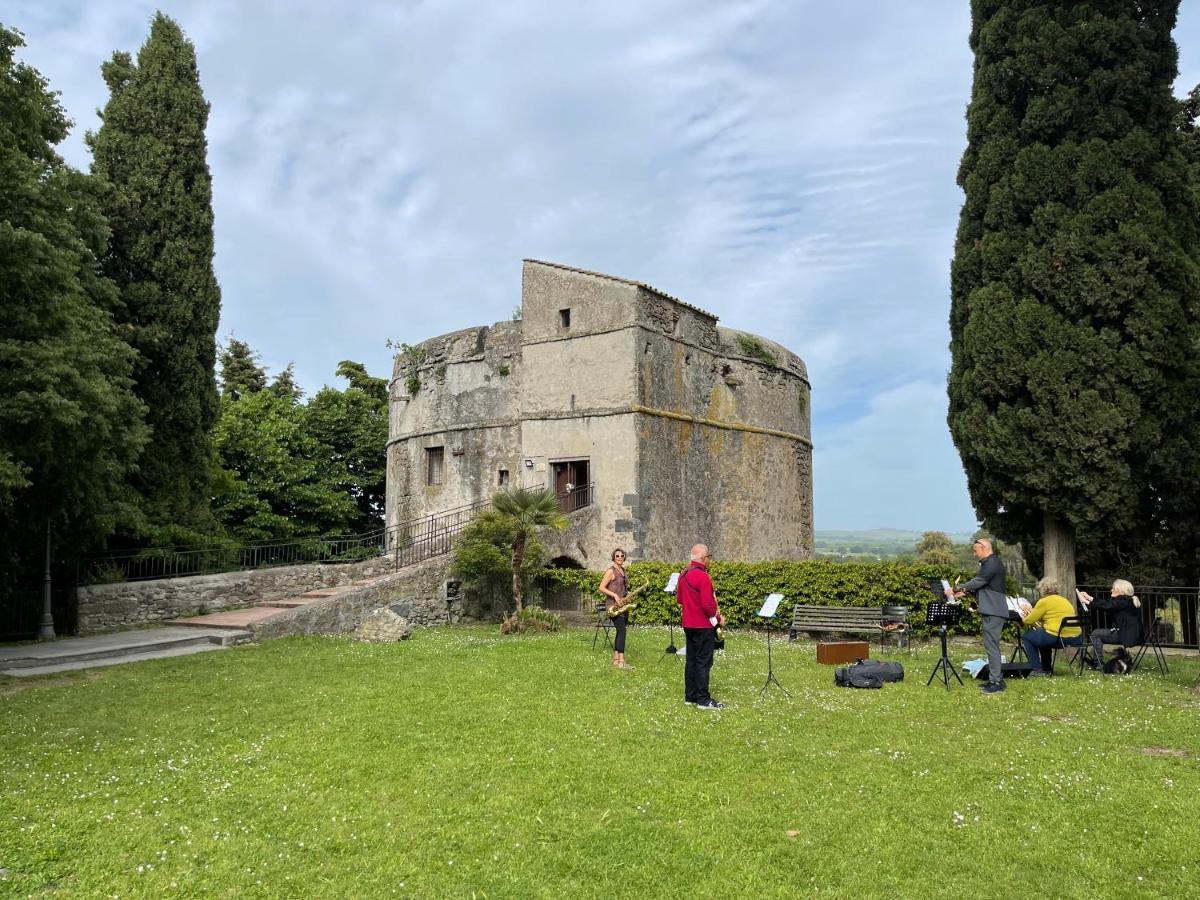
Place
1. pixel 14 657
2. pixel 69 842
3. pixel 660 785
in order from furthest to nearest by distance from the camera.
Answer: pixel 14 657
pixel 660 785
pixel 69 842

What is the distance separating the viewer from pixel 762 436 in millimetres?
25875

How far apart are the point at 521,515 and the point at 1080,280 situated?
12498 millimetres

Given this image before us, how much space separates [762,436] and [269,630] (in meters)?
16.6

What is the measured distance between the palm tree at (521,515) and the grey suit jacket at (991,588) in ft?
32.4

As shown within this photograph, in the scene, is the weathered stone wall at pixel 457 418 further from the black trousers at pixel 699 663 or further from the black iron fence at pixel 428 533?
the black trousers at pixel 699 663

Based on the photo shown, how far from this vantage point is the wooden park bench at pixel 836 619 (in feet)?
47.9

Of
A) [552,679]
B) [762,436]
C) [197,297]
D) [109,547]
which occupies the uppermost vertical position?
[197,297]

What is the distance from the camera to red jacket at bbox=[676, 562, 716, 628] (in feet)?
29.5

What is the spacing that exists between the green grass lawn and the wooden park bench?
14.8 feet

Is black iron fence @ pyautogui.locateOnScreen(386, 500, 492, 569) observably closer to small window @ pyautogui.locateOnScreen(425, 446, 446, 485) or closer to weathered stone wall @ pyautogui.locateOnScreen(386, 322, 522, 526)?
weathered stone wall @ pyautogui.locateOnScreen(386, 322, 522, 526)

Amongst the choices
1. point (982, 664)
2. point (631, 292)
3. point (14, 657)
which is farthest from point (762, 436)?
point (14, 657)

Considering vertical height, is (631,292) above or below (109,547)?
above

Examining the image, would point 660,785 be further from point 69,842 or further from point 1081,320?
point 1081,320

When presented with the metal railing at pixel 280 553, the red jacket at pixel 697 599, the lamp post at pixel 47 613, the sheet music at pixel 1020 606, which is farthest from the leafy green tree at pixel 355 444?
the sheet music at pixel 1020 606
